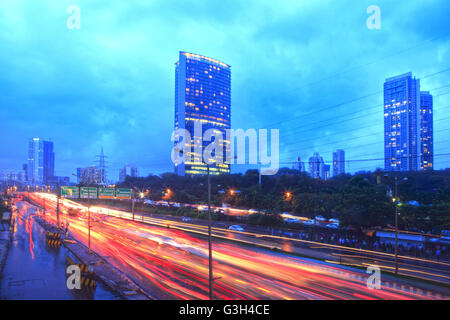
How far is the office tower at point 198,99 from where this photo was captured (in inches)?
5012

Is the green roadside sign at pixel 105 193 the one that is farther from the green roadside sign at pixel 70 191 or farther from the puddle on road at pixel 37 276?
the puddle on road at pixel 37 276

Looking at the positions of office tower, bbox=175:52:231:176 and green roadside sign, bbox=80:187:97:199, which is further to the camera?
office tower, bbox=175:52:231:176

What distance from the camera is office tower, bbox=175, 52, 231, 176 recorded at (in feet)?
418

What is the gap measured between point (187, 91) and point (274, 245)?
117 metres

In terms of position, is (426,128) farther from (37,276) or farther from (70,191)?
(37,276)

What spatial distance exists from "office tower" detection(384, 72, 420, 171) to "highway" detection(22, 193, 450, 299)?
17.0m

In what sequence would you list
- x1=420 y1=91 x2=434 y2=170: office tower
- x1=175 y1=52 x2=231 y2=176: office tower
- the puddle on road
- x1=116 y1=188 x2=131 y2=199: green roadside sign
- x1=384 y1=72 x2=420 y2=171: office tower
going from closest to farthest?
the puddle on road, x1=116 y1=188 x2=131 y2=199: green roadside sign, x1=384 y1=72 x2=420 y2=171: office tower, x1=420 y1=91 x2=434 y2=170: office tower, x1=175 y1=52 x2=231 y2=176: office tower

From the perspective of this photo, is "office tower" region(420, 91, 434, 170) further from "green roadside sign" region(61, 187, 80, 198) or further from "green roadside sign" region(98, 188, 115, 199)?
"green roadside sign" region(61, 187, 80, 198)

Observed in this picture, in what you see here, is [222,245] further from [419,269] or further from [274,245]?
[419,269]

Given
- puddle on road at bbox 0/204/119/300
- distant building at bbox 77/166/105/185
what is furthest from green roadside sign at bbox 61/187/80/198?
distant building at bbox 77/166/105/185

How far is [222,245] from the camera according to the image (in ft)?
79.6

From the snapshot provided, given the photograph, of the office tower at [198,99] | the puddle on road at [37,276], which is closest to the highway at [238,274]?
the puddle on road at [37,276]

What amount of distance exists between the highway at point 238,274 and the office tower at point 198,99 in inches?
3873

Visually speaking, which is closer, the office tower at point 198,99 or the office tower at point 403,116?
the office tower at point 403,116
